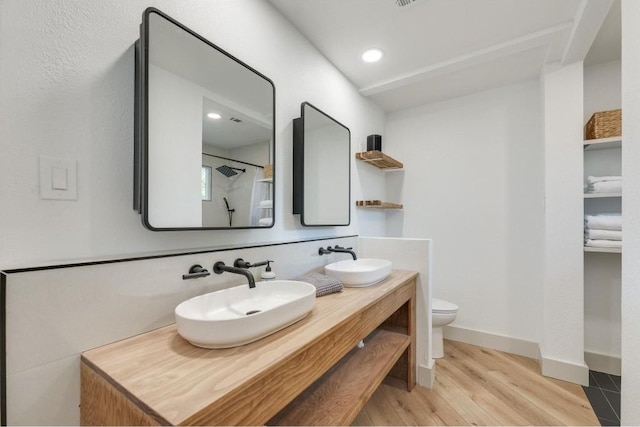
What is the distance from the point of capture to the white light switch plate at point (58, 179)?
31.5 inches

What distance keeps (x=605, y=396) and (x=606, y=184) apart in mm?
1452

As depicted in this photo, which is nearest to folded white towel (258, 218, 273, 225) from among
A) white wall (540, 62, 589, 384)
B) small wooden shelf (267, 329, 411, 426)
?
small wooden shelf (267, 329, 411, 426)

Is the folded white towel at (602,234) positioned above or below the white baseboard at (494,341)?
above

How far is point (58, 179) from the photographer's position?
0.83m

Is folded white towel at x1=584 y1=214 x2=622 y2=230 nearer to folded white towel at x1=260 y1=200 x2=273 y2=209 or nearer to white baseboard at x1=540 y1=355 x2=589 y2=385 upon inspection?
white baseboard at x1=540 y1=355 x2=589 y2=385

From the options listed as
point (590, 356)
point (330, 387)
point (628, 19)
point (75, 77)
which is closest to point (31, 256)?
point (75, 77)

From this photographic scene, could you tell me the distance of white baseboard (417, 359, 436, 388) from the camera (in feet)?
6.28

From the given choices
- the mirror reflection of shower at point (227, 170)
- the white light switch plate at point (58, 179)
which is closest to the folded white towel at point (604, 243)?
the mirror reflection of shower at point (227, 170)

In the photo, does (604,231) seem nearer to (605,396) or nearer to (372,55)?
(605,396)

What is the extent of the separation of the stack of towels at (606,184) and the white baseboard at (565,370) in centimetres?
127

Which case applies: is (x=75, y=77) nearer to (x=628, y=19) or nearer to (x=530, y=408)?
(x=628, y=19)

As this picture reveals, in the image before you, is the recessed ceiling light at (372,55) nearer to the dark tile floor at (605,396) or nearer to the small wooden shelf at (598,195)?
the small wooden shelf at (598,195)

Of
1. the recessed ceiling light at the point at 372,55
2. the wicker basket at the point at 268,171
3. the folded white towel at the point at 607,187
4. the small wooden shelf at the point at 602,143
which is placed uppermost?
the recessed ceiling light at the point at 372,55

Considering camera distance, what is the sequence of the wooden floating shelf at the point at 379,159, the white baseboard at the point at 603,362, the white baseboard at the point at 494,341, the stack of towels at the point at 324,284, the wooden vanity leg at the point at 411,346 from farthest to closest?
the wooden floating shelf at the point at 379,159 → the white baseboard at the point at 494,341 → the white baseboard at the point at 603,362 → the wooden vanity leg at the point at 411,346 → the stack of towels at the point at 324,284
